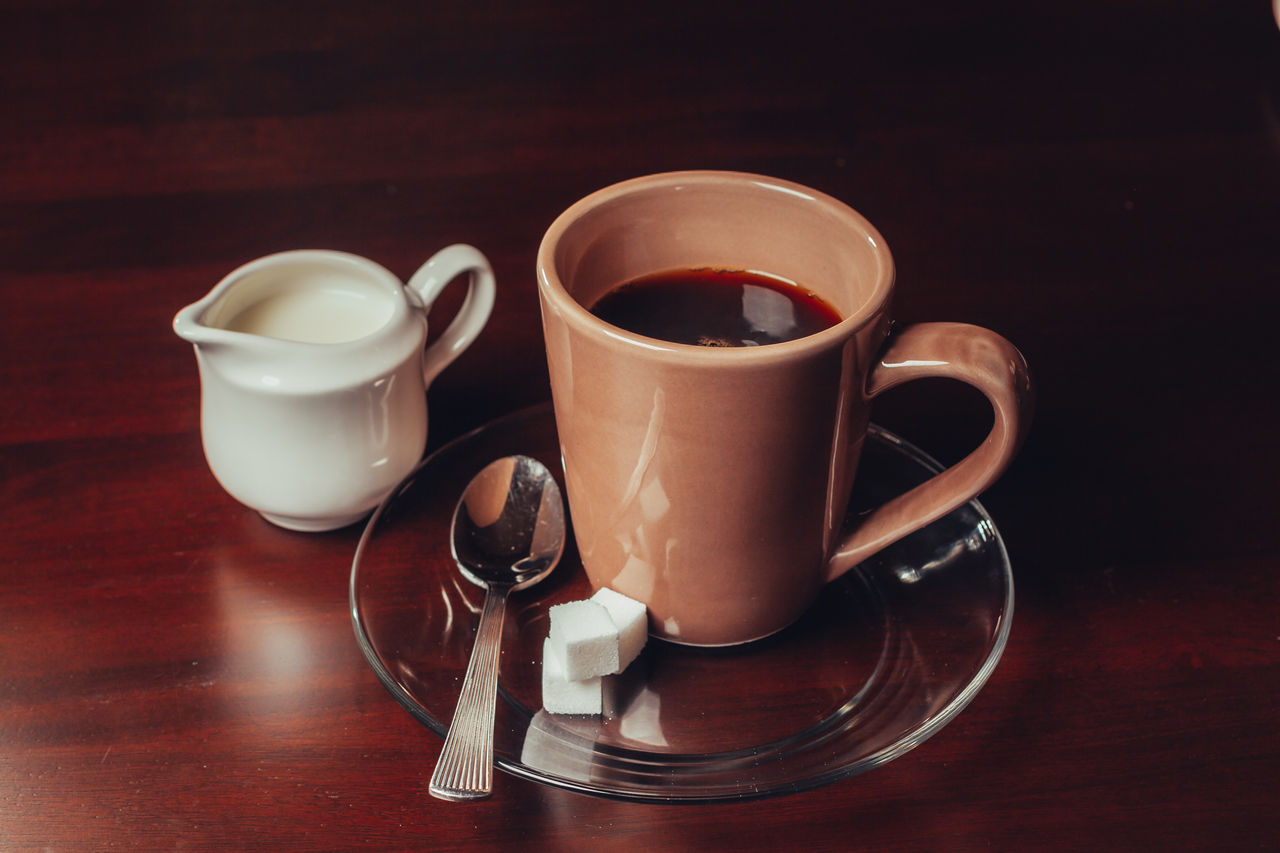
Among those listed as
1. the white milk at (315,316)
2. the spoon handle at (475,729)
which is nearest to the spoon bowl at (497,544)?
the spoon handle at (475,729)

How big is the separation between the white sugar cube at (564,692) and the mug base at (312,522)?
8.2 inches

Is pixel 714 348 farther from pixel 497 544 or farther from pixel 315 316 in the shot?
pixel 315 316

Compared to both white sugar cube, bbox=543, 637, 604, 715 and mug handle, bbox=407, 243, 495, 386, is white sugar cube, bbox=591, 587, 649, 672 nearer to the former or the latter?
white sugar cube, bbox=543, 637, 604, 715

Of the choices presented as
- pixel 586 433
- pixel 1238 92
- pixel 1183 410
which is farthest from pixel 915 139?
pixel 586 433

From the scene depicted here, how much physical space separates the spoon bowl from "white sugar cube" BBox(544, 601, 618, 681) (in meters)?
0.04

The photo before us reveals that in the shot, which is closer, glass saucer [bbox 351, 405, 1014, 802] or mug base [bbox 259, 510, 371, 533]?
glass saucer [bbox 351, 405, 1014, 802]

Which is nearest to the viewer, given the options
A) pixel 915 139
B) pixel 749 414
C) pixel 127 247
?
pixel 749 414

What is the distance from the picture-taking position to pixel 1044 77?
1312 mm

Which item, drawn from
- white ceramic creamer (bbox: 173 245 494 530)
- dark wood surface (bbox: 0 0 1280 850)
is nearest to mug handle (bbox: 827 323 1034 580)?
dark wood surface (bbox: 0 0 1280 850)

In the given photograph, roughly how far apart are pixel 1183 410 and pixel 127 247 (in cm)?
86

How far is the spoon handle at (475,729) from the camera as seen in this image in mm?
502

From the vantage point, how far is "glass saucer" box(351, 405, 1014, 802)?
0.53m

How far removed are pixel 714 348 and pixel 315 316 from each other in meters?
0.34

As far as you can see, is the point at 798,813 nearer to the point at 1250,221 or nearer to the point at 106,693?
the point at 106,693
